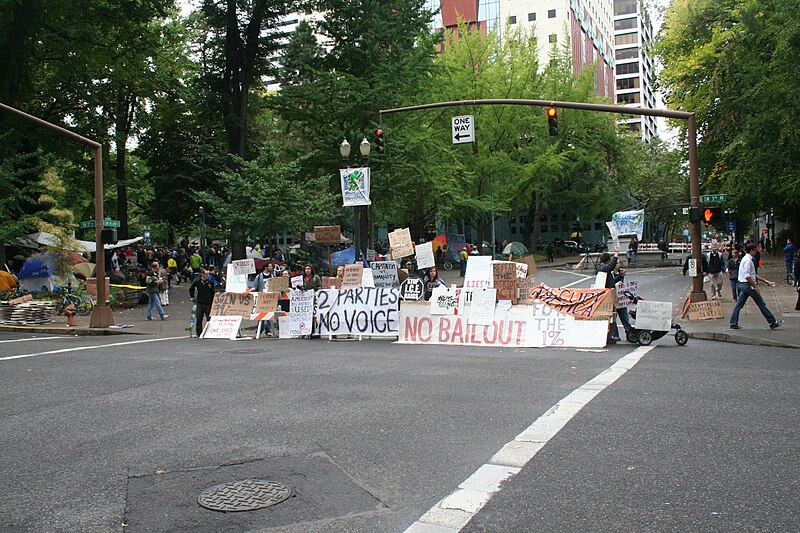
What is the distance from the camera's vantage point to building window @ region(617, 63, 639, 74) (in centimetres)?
12925

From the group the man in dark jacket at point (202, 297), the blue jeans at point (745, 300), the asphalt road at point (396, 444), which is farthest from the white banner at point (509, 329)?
the man in dark jacket at point (202, 297)

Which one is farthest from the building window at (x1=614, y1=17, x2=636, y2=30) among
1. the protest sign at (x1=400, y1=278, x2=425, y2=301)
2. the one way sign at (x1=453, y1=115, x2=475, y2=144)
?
the protest sign at (x1=400, y1=278, x2=425, y2=301)

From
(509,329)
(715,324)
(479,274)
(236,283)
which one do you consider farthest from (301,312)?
(715,324)

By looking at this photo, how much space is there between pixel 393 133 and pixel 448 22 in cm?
6004

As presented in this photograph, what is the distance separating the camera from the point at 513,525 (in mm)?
4430

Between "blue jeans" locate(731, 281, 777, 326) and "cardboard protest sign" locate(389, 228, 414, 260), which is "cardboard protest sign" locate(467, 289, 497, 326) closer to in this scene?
"cardboard protest sign" locate(389, 228, 414, 260)

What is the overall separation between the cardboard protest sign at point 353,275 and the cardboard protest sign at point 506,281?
12.5ft

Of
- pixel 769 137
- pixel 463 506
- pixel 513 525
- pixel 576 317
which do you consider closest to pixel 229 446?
pixel 463 506

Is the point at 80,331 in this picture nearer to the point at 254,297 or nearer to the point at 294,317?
the point at 254,297

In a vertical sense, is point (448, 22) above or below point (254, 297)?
above

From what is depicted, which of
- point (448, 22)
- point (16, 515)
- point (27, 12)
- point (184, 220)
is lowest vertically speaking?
point (16, 515)

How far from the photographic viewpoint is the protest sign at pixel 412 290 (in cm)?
1786

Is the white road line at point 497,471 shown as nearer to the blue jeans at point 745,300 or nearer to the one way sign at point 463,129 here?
the blue jeans at point 745,300

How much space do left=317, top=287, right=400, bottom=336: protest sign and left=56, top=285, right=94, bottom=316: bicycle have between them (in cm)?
1162
